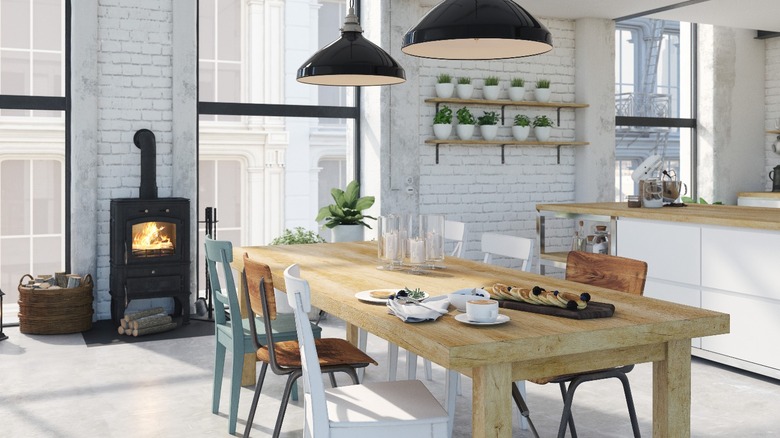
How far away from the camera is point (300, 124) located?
702cm

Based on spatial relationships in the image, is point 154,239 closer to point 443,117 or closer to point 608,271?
point 443,117

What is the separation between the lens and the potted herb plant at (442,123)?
23.3 feet

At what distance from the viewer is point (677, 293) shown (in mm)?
Result: 4844

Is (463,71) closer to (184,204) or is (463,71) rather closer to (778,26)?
(184,204)

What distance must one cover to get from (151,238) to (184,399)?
2105 mm

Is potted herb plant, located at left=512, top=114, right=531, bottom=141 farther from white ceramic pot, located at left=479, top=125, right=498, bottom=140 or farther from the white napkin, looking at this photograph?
the white napkin

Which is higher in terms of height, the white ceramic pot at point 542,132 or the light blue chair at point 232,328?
the white ceramic pot at point 542,132

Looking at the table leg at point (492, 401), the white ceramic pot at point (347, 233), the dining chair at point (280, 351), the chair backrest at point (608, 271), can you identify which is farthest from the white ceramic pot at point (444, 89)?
the table leg at point (492, 401)

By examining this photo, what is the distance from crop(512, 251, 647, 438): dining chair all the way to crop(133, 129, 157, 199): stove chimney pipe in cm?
376

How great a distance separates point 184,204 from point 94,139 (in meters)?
0.87

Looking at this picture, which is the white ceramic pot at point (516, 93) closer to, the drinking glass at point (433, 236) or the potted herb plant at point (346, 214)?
the potted herb plant at point (346, 214)

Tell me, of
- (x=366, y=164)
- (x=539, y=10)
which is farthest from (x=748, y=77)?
(x=366, y=164)

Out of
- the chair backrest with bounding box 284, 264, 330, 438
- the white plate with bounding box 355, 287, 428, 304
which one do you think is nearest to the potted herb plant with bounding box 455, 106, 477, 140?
the white plate with bounding box 355, 287, 428, 304

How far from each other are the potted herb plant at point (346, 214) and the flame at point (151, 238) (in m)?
1.29
